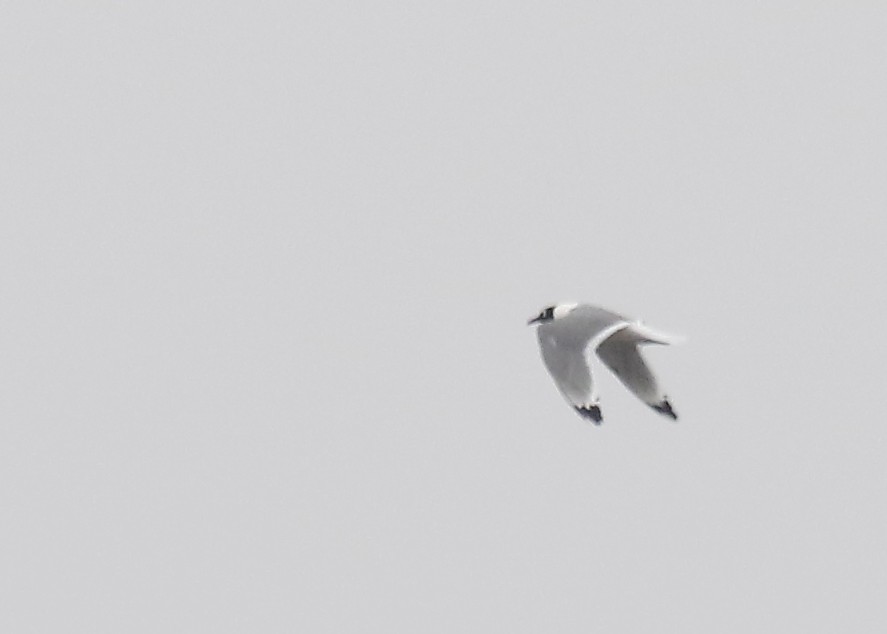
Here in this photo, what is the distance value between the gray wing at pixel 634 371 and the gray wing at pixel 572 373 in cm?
64

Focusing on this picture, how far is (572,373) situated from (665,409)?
1.13 m

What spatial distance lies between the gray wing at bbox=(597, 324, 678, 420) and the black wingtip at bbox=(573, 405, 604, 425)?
919 millimetres

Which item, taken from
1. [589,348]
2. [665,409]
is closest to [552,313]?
[589,348]

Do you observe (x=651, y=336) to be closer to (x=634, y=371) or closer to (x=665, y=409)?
(x=634, y=371)

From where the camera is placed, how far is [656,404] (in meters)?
19.6

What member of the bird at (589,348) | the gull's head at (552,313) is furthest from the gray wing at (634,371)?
the gull's head at (552,313)

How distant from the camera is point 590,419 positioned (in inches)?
731

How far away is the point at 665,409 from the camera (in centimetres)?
1961

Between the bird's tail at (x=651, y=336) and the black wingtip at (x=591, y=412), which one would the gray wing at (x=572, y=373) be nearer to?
the black wingtip at (x=591, y=412)

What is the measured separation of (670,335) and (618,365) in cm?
95

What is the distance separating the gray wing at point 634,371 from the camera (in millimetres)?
19500

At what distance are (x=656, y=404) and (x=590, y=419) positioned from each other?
1143mm

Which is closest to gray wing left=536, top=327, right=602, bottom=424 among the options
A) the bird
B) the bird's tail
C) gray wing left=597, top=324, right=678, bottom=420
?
the bird

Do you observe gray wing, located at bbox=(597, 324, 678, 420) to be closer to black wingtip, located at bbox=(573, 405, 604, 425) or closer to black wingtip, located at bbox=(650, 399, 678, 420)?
black wingtip, located at bbox=(650, 399, 678, 420)
